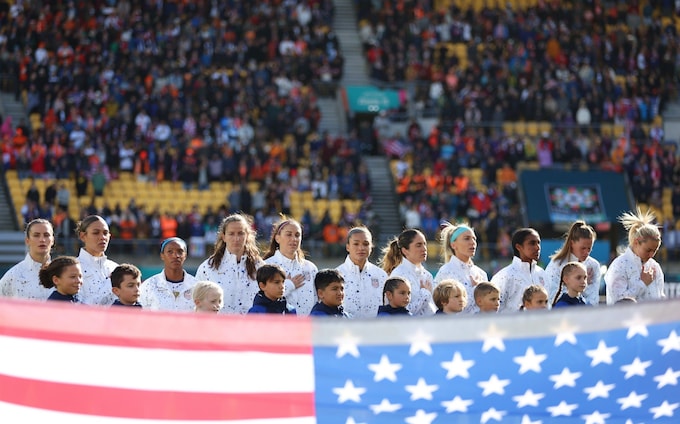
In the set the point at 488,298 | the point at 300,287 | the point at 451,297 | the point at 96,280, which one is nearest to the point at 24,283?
the point at 96,280

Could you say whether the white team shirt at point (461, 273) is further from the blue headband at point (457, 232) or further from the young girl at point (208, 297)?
the young girl at point (208, 297)

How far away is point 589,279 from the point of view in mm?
9820

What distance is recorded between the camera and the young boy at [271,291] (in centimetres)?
820

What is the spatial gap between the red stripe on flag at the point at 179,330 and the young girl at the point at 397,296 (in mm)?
3524

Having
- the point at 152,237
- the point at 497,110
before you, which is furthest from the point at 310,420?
the point at 497,110

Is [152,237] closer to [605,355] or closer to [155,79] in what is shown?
[155,79]

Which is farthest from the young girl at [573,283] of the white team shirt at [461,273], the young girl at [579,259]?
the white team shirt at [461,273]

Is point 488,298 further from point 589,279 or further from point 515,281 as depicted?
point 589,279

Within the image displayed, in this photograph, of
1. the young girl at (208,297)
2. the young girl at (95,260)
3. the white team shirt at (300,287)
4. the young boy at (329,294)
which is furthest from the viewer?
the white team shirt at (300,287)

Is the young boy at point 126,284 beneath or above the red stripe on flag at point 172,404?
beneath

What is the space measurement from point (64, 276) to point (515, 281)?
3.58m

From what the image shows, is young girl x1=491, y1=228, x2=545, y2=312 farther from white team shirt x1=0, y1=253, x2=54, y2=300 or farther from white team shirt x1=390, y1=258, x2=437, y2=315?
white team shirt x1=0, y1=253, x2=54, y2=300

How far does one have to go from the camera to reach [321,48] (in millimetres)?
33438

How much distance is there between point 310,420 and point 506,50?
30481 mm
